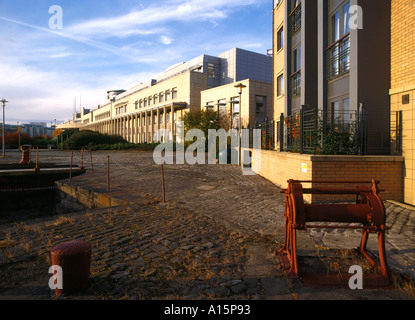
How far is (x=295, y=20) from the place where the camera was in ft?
50.1

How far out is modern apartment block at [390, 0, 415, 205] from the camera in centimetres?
757

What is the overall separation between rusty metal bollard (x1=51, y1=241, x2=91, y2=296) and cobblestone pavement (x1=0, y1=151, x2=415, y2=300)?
11 cm

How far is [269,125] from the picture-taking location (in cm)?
1347

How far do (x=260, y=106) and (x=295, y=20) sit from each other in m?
20.2

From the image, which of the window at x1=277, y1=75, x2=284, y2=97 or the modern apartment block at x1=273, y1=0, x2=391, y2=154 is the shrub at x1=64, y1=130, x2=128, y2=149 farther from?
the modern apartment block at x1=273, y1=0, x2=391, y2=154

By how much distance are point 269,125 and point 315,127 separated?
4.54 metres

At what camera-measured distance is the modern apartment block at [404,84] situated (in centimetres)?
757

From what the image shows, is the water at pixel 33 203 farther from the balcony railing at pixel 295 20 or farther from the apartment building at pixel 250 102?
the apartment building at pixel 250 102

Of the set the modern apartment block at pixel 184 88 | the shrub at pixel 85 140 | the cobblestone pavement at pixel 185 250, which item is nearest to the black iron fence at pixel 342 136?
the cobblestone pavement at pixel 185 250

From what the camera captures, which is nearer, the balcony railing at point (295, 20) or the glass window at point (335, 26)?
the glass window at point (335, 26)

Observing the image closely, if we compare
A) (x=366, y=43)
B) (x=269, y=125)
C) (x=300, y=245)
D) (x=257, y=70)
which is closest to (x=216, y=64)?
(x=257, y=70)

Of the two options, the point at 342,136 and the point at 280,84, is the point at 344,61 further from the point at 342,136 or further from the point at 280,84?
the point at 280,84

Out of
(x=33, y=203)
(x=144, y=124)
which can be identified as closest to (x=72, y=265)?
(x=33, y=203)
